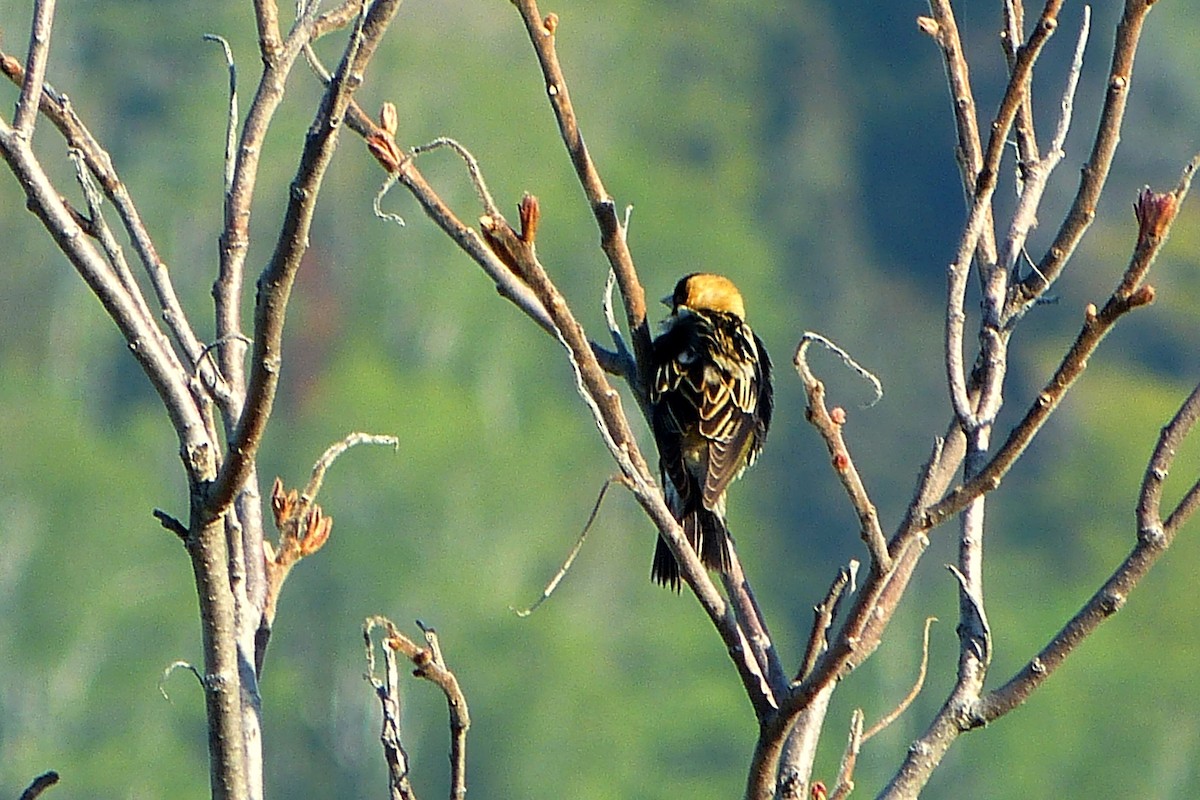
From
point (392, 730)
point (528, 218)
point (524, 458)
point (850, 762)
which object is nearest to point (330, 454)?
point (392, 730)

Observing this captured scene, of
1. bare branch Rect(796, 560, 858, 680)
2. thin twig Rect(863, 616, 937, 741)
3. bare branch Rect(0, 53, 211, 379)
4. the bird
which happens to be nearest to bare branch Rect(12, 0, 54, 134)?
bare branch Rect(0, 53, 211, 379)

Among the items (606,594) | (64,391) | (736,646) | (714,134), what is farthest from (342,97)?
(714,134)

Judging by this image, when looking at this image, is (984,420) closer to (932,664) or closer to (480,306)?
(932,664)

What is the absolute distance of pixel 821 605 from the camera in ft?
9.12

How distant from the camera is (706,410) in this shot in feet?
17.9

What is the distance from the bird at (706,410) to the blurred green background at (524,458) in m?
20.1

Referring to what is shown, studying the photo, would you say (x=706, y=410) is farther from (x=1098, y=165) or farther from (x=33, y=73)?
(x=33, y=73)

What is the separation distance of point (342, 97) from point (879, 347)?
3228cm

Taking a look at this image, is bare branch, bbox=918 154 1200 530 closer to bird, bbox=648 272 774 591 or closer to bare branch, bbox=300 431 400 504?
bare branch, bbox=300 431 400 504

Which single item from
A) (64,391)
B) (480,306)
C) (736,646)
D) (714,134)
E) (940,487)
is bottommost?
(736,646)

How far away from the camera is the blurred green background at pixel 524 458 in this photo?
28.5 metres

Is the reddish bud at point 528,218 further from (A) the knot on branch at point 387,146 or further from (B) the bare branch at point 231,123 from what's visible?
(B) the bare branch at point 231,123

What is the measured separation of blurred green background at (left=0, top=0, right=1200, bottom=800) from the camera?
28.5 meters

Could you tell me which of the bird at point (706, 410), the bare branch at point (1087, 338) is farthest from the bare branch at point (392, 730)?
the bird at point (706, 410)
